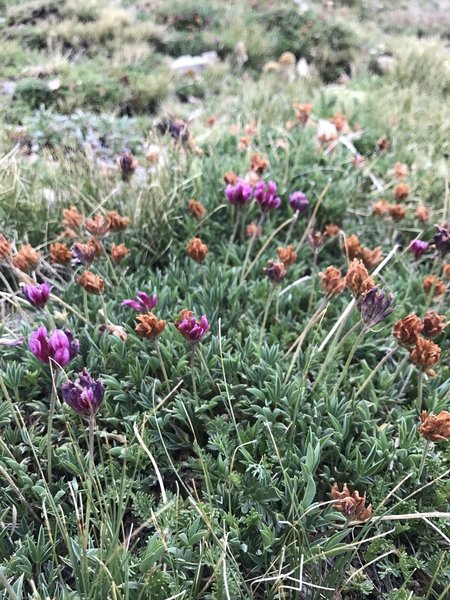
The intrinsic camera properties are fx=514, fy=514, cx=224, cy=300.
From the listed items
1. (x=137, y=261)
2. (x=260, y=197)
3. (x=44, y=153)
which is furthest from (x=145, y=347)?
(x=44, y=153)

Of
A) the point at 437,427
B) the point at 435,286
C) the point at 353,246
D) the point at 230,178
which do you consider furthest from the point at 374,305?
the point at 230,178

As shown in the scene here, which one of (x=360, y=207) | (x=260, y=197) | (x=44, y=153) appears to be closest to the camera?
(x=260, y=197)

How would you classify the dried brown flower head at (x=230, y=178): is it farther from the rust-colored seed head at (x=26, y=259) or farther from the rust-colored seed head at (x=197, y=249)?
the rust-colored seed head at (x=26, y=259)

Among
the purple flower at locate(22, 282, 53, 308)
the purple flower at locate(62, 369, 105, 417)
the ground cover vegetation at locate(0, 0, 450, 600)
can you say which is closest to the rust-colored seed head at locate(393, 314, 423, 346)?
the ground cover vegetation at locate(0, 0, 450, 600)

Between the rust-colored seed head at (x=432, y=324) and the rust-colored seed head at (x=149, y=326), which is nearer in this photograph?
the rust-colored seed head at (x=149, y=326)

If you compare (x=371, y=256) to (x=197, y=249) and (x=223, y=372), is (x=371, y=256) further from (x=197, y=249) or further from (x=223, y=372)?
(x=223, y=372)

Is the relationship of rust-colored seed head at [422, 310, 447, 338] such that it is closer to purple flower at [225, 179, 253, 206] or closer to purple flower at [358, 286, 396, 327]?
purple flower at [358, 286, 396, 327]

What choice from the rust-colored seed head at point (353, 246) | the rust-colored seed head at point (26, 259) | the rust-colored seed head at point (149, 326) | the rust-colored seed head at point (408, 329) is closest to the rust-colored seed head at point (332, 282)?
the rust-colored seed head at point (408, 329)

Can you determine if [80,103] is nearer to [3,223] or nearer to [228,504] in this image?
[3,223]
